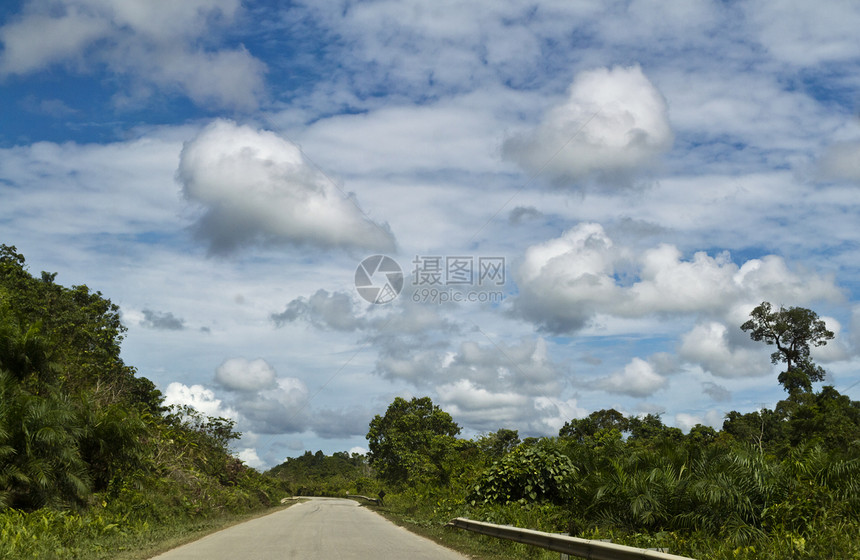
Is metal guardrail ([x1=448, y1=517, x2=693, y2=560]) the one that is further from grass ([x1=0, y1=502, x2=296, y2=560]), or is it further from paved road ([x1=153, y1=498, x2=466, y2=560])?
grass ([x1=0, y1=502, x2=296, y2=560])

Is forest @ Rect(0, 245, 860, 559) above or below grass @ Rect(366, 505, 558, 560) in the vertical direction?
above

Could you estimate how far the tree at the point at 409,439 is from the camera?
5403cm

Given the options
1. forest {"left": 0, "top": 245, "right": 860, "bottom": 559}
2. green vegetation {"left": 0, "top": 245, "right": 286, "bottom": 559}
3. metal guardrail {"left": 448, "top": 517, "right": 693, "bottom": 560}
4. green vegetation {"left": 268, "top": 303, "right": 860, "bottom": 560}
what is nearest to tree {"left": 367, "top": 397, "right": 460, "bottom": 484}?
forest {"left": 0, "top": 245, "right": 860, "bottom": 559}

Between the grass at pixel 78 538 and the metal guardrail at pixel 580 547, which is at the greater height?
the metal guardrail at pixel 580 547

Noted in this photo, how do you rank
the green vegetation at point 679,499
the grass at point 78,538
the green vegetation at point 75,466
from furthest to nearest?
the green vegetation at point 75,466 → the grass at point 78,538 → the green vegetation at point 679,499

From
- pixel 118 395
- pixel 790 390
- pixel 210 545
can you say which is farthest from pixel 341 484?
pixel 210 545

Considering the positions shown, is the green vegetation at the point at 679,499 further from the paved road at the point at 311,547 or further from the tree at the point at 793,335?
the tree at the point at 793,335

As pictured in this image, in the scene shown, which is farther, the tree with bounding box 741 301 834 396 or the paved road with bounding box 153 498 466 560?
the tree with bounding box 741 301 834 396

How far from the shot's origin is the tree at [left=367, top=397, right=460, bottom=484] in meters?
54.0

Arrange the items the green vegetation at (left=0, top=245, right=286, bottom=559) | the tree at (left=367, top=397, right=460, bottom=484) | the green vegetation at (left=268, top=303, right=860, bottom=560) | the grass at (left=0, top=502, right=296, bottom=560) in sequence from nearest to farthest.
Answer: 1. the green vegetation at (left=268, top=303, right=860, bottom=560)
2. the grass at (left=0, top=502, right=296, bottom=560)
3. the green vegetation at (left=0, top=245, right=286, bottom=559)
4. the tree at (left=367, top=397, right=460, bottom=484)

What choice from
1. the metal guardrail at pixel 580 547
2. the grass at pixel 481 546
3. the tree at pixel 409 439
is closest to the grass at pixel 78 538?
the grass at pixel 481 546

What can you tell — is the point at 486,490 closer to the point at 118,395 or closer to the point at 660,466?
the point at 660,466

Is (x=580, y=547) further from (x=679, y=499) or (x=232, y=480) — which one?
(x=232, y=480)

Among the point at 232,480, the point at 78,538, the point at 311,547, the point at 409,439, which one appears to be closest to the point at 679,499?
the point at 311,547
